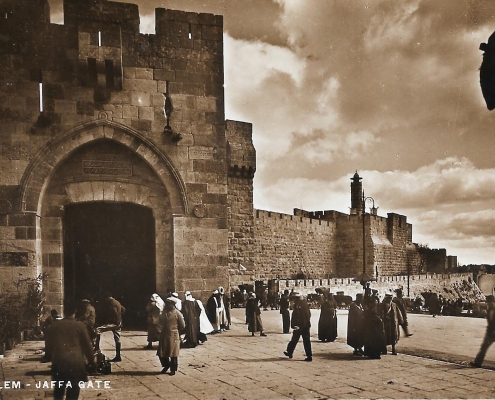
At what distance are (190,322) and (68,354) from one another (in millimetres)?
4613

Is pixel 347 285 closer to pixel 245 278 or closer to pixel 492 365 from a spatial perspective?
pixel 245 278

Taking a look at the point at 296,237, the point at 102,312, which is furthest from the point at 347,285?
the point at 102,312

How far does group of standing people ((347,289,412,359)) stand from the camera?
339 inches

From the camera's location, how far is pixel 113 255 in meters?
12.6

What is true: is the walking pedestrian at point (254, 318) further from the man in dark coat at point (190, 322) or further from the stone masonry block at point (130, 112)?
the stone masonry block at point (130, 112)

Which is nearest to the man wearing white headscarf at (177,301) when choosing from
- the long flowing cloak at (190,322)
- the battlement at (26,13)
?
the long flowing cloak at (190,322)

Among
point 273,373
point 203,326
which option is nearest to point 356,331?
point 273,373

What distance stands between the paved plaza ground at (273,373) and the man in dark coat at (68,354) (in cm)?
98

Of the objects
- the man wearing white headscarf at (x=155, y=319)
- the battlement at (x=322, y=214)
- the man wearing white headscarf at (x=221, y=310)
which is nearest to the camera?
the man wearing white headscarf at (x=155, y=319)

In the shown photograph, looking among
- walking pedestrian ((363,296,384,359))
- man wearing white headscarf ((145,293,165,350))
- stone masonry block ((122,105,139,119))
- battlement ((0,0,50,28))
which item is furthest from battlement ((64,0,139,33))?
walking pedestrian ((363,296,384,359))

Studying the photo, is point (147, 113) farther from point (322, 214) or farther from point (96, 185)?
point (322, 214)

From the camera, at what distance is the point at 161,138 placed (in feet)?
36.5

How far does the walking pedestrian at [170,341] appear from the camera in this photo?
7.10 metres

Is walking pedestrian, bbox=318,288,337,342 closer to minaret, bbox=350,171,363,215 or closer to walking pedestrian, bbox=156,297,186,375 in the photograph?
walking pedestrian, bbox=156,297,186,375
